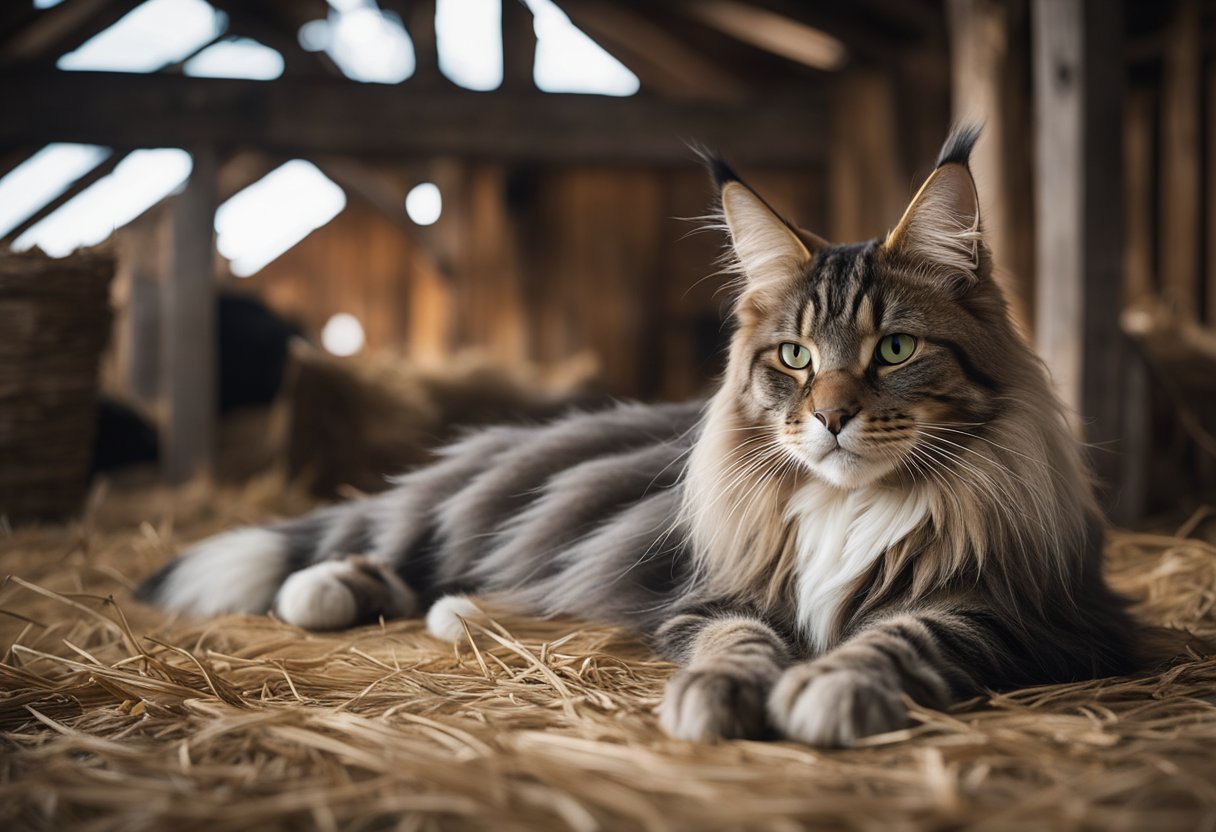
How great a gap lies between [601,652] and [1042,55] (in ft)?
9.00

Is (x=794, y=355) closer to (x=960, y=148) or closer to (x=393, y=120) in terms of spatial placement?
(x=960, y=148)

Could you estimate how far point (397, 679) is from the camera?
173 centimetres

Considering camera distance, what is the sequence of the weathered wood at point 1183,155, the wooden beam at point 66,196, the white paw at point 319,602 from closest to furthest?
1. the white paw at point 319,602
2. the weathered wood at point 1183,155
3. the wooden beam at point 66,196

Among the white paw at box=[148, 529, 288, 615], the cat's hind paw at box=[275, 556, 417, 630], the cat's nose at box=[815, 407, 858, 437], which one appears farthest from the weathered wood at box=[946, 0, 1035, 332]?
the white paw at box=[148, 529, 288, 615]

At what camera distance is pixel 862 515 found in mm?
1719

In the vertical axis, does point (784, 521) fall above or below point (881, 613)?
above

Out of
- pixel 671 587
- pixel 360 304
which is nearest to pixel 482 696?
pixel 671 587

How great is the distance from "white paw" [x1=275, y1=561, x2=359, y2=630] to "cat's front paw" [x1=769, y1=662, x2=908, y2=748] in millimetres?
1198

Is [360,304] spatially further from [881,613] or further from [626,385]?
[881,613]

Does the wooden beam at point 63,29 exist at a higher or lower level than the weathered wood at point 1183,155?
higher

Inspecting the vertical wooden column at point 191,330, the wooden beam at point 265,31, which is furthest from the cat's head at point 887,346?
the wooden beam at point 265,31

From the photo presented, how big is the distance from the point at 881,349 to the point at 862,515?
0.31 m

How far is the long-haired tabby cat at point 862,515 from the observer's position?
150 cm

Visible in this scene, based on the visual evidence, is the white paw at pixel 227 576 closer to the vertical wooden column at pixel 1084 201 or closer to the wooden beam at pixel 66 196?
the vertical wooden column at pixel 1084 201
